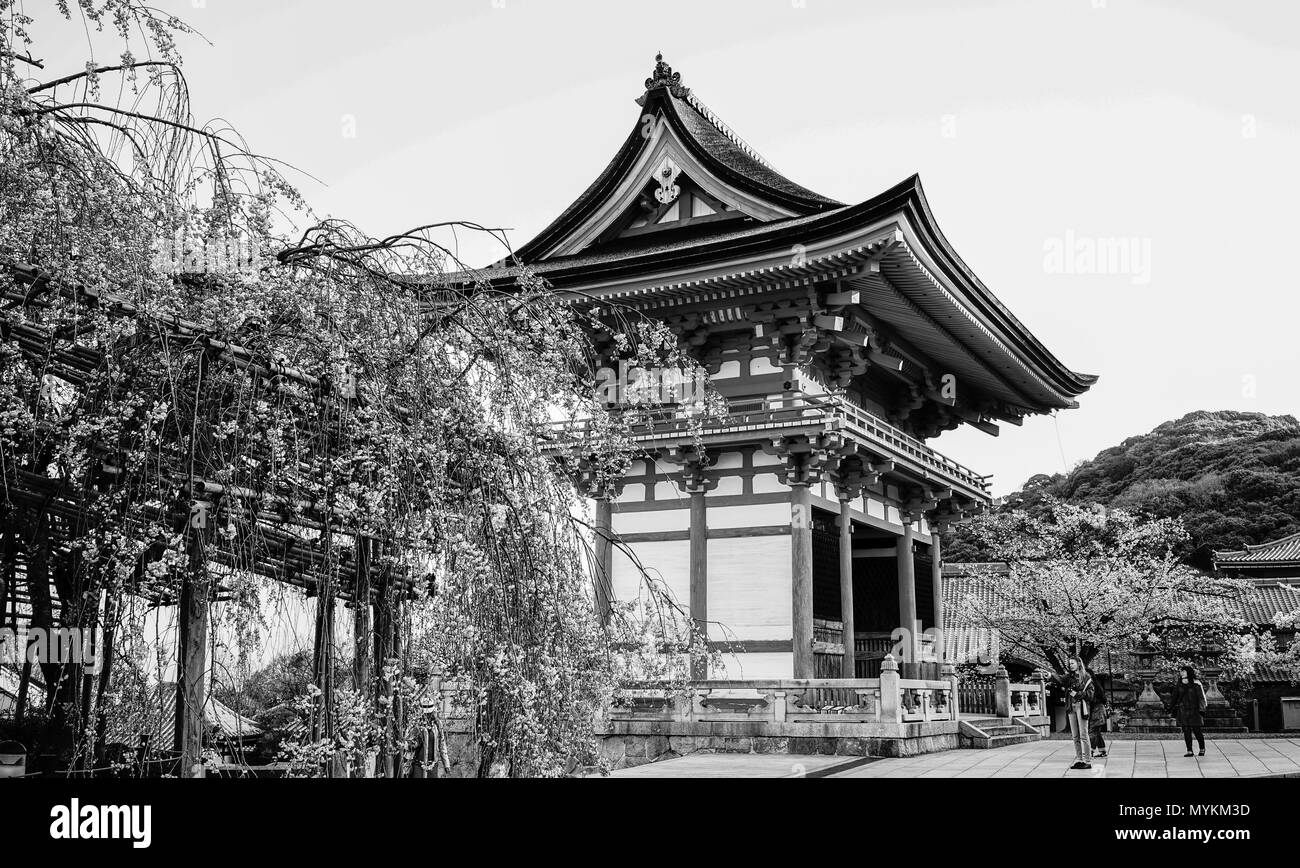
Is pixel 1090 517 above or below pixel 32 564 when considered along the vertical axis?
above

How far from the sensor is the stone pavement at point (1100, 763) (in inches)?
635

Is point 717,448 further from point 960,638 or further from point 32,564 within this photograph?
point 960,638

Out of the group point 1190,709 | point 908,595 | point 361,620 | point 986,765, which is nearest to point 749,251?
point 908,595

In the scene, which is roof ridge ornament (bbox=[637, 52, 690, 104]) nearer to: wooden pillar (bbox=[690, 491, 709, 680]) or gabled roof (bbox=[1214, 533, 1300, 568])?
wooden pillar (bbox=[690, 491, 709, 680])

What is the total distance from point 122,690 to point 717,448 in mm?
16409

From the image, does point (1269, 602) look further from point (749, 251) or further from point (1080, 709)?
point (749, 251)

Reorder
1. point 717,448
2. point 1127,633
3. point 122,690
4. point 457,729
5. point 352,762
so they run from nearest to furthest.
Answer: point 122,690, point 352,762, point 457,729, point 717,448, point 1127,633

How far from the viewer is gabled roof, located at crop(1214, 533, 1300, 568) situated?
4425cm

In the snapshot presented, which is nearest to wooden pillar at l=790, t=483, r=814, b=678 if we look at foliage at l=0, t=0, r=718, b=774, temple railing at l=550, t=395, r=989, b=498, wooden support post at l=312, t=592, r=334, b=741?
temple railing at l=550, t=395, r=989, b=498

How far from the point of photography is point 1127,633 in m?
36.8

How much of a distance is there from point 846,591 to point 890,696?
131 inches

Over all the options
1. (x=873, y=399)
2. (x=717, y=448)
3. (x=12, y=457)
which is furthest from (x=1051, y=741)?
(x=12, y=457)

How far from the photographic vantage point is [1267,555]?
147 ft

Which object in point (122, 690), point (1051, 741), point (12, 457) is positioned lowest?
point (1051, 741)
